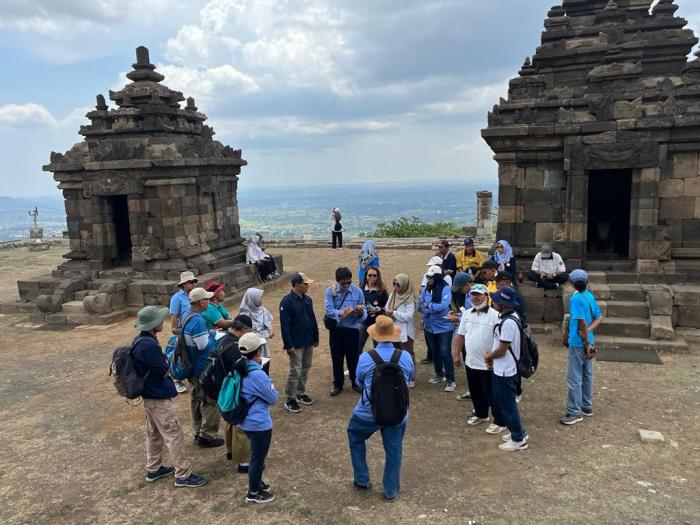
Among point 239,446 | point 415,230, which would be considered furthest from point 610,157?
point 415,230

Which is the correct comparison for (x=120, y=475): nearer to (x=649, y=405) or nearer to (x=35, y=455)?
(x=35, y=455)

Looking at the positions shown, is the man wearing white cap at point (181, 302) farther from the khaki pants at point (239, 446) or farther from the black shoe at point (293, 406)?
the khaki pants at point (239, 446)

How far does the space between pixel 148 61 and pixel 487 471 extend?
1457cm

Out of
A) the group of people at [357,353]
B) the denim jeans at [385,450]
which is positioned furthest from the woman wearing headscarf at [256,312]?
the denim jeans at [385,450]

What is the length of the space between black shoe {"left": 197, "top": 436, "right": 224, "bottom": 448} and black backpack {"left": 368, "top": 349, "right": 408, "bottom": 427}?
2.49 meters

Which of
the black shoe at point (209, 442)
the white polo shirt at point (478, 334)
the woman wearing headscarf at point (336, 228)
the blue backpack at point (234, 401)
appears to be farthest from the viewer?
the woman wearing headscarf at point (336, 228)

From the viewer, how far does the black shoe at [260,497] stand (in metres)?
5.33

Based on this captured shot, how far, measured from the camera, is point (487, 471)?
584 centimetres

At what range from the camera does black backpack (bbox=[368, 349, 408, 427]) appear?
16.2 ft

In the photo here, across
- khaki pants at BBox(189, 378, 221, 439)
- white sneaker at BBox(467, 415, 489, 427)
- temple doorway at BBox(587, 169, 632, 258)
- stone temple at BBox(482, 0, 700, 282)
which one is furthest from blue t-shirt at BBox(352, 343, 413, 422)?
temple doorway at BBox(587, 169, 632, 258)

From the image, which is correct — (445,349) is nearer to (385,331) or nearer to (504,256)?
(385,331)

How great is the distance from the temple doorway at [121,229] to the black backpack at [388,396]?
40.2 feet

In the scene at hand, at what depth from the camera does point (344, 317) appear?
7.65 metres

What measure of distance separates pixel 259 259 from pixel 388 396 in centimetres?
1226
